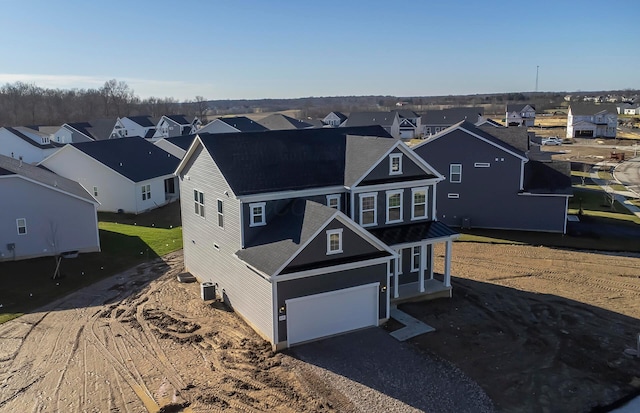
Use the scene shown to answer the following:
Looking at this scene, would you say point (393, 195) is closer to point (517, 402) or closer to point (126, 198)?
point (517, 402)

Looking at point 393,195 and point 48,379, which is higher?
point 393,195

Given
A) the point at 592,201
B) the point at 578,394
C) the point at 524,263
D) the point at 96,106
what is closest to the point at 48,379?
the point at 578,394

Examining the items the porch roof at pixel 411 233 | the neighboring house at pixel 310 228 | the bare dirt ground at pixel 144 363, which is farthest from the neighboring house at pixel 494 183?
the bare dirt ground at pixel 144 363

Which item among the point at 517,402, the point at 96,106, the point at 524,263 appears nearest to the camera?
the point at 517,402

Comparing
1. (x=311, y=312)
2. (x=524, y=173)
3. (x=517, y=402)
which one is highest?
(x=524, y=173)

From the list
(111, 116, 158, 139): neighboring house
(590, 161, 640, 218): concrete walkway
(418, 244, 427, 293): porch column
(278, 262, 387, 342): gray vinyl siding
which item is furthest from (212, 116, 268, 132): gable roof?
(278, 262, 387, 342): gray vinyl siding

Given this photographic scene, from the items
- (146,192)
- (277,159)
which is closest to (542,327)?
(277,159)

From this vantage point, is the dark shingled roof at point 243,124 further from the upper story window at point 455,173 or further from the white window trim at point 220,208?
the white window trim at point 220,208

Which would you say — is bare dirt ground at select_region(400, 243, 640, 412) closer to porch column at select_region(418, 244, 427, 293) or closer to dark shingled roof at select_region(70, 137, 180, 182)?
porch column at select_region(418, 244, 427, 293)
